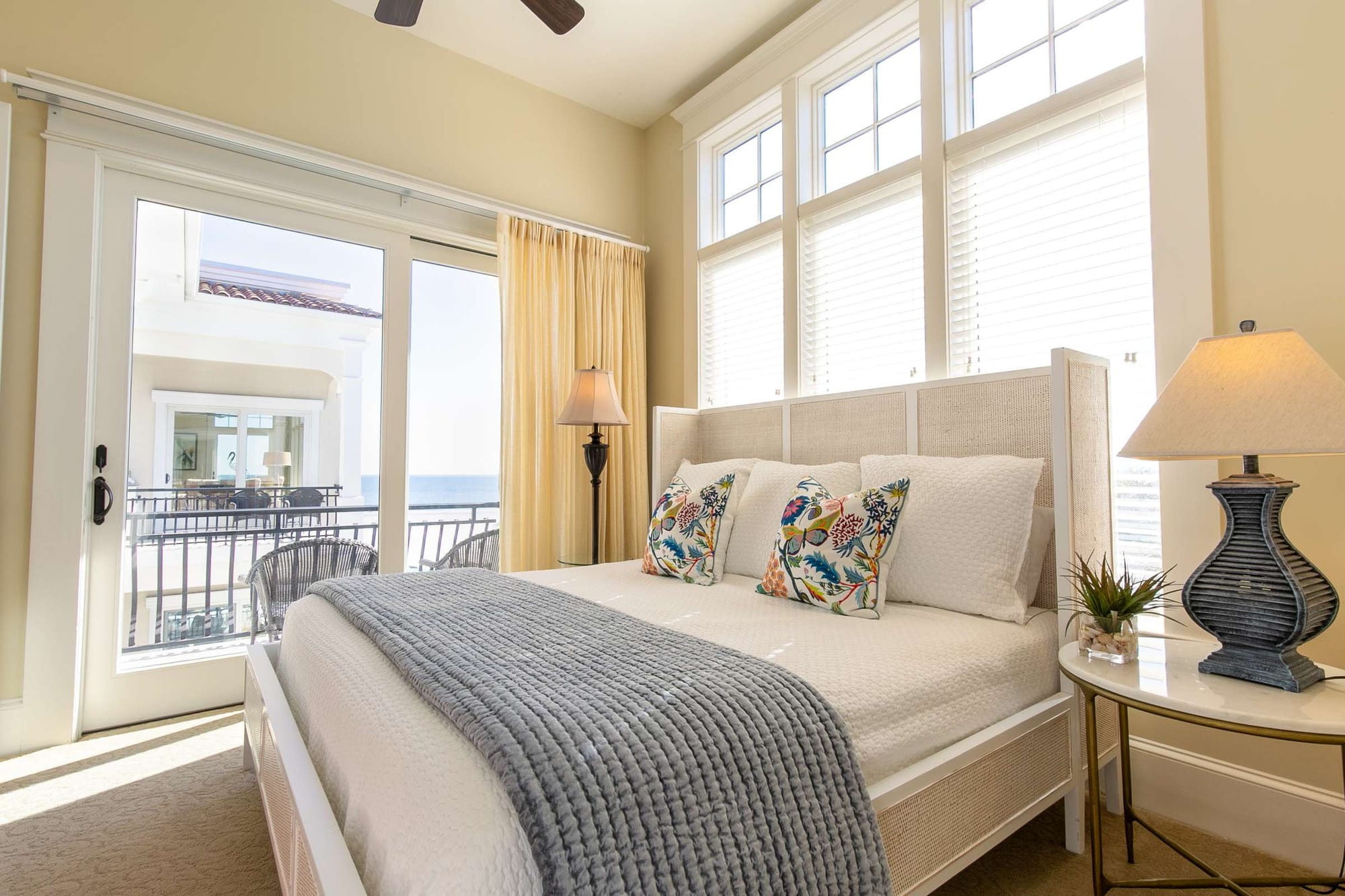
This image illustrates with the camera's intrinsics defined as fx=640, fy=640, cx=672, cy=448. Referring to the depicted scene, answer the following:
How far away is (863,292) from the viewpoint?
9.00 feet

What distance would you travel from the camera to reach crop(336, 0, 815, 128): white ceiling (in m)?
2.95

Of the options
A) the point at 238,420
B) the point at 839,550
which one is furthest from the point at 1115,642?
the point at 238,420

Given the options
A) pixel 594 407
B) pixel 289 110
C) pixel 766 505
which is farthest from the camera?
pixel 594 407

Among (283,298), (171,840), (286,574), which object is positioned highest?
(283,298)

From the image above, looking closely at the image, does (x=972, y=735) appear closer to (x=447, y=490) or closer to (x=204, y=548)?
(x=447, y=490)

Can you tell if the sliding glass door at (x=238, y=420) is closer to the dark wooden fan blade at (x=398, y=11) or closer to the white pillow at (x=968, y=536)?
the dark wooden fan blade at (x=398, y=11)

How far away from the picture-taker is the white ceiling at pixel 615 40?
2.95 metres

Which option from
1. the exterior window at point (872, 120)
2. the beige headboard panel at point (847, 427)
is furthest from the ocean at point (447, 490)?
the exterior window at point (872, 120)

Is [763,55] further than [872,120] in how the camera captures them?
Yes

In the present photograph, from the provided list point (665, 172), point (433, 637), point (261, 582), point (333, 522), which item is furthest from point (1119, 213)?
point (261, 582)

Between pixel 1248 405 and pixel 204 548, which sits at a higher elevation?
pixel 1248 405

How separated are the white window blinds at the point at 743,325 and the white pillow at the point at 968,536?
127 centimetres

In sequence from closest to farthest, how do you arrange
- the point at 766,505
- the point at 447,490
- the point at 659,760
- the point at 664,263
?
the point at 659,760, the point at 766,505, the point at 447,490, the point at 664,263

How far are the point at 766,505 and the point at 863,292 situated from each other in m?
1.05
